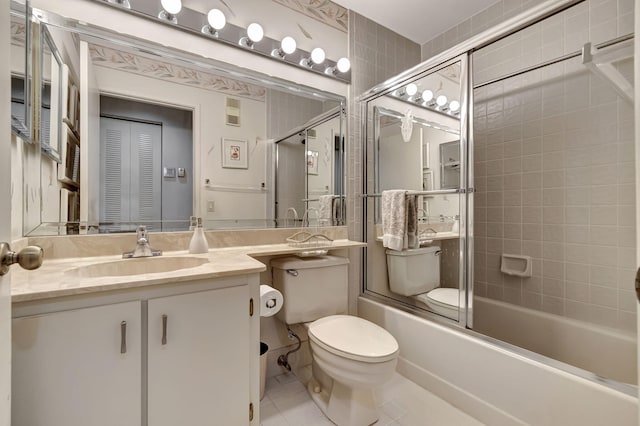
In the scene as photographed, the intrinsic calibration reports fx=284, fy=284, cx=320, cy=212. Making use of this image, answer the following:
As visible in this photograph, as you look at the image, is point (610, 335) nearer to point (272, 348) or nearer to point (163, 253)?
point (272, 348)

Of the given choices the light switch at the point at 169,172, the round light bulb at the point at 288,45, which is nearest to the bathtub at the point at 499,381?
the light switch at the point at 169,172

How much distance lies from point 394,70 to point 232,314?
7.28 ft

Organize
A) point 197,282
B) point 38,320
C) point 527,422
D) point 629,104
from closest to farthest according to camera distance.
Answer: point 38,320 < point 197,282 < point 527,422 < point 629,104

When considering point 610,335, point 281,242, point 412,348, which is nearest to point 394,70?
point 281,242

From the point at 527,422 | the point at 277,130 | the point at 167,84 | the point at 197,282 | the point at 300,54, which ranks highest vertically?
the point at 300,54

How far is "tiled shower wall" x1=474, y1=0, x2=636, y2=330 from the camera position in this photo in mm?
1597

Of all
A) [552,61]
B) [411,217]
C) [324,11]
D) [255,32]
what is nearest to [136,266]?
[255,32]

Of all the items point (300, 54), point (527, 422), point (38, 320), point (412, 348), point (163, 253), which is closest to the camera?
point (38, 320)

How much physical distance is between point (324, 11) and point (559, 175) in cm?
190

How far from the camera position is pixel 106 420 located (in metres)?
0.88

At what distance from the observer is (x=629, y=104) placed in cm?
154

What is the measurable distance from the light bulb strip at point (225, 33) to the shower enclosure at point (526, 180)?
49 centimetres

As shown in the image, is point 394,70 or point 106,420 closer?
point 106,420

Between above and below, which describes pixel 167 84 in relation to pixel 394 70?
below
